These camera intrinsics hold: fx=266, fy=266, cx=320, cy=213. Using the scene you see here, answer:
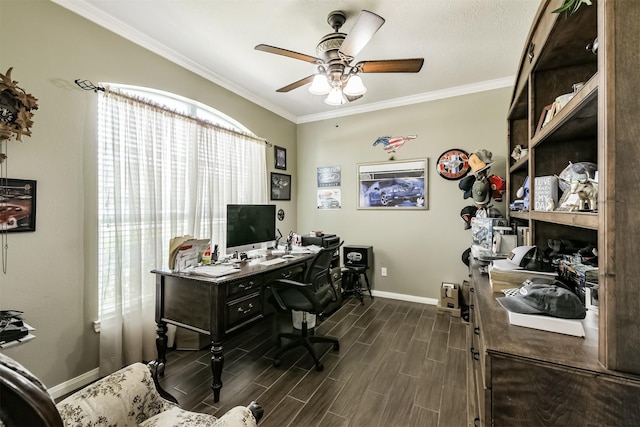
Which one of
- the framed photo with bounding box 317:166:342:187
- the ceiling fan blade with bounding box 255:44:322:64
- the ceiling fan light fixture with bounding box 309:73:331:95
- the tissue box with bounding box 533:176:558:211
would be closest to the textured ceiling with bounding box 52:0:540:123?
the ceiling fan blade with bounding box 255:44:322:64

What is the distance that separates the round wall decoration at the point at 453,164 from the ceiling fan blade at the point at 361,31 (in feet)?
7.15

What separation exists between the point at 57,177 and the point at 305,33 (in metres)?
2.19

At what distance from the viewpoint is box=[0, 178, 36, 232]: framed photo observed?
1.64 metres

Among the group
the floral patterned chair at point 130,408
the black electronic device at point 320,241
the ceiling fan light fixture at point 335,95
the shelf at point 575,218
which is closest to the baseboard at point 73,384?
the floral patterned chair at point 130,408

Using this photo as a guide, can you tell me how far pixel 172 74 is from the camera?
103 inches

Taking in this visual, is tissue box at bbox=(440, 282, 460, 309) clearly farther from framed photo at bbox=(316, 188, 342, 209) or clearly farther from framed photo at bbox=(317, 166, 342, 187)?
framed photo at bbox=(317, 166, 342, 187)

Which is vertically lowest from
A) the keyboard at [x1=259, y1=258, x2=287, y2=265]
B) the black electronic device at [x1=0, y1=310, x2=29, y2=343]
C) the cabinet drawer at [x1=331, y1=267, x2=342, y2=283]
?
the cabinet drawer at [x1=331, y1=267, x2=342, y2=283]

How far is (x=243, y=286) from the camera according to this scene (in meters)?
2.08

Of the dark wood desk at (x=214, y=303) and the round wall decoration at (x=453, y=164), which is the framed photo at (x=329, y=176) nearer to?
the round wall decoration at (x=453, y=164)

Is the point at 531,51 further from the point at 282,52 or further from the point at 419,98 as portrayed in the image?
the point at 419,98

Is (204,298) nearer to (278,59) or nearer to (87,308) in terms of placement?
(87,308)

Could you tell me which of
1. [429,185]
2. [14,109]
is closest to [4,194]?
[14,109]

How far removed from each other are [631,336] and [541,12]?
1.46m

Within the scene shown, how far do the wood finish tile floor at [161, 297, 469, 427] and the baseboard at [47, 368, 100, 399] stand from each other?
1.68 feet
